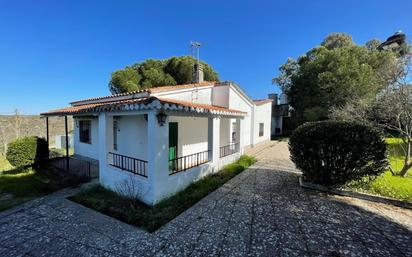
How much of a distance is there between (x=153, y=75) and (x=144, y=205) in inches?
722

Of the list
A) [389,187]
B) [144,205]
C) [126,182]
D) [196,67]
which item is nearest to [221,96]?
[196,67]

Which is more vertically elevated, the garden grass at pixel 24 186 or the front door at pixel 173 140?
the front door at pixel 173 140

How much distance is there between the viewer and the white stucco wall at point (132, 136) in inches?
328

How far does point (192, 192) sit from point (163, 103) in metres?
3.46

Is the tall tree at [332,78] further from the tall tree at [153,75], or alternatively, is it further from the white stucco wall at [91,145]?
the white stucco wall at [91,145]

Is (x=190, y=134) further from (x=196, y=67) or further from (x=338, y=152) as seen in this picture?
(x=338, y=152)

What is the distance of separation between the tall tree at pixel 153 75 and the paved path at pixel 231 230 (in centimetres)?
1704

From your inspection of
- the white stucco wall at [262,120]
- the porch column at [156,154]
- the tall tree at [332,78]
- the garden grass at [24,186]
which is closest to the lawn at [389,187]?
the porch column at [156,154]

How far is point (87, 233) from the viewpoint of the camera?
Result: 173 inches

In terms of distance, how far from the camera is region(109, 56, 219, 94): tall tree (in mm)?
21444

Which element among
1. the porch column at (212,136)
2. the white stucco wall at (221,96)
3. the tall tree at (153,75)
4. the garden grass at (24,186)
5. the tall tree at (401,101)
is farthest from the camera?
the tall tree at (153,75)

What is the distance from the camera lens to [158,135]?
560 cm

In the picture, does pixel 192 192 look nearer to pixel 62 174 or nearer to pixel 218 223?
pixel 218 223

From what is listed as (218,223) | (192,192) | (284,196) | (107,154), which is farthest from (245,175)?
(107,154)
